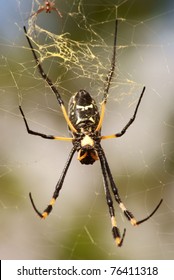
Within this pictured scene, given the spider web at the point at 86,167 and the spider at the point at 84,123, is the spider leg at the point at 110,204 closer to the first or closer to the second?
the spider at the point at 84,123

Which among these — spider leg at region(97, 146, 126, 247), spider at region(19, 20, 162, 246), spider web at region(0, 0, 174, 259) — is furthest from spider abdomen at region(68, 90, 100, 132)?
spider web at region(0, 0, 174, 259)

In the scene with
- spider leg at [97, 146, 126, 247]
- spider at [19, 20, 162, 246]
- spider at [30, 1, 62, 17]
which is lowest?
spider leg at [97, 146, 126, 247]

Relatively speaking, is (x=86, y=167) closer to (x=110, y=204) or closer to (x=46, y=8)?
(x=110, y=204)

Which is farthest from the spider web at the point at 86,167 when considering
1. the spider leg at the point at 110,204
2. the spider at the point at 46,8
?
the spider at the point at 46,8

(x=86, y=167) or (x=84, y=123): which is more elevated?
(x=86, y=167)

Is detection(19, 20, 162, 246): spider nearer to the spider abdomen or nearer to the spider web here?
the spider abdomen

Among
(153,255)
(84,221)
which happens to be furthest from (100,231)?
(153,255)

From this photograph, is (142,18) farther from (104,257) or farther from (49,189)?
(104,257)

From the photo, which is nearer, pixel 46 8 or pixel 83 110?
pixel 83 110

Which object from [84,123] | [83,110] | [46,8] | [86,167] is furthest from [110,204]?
[86,167]
